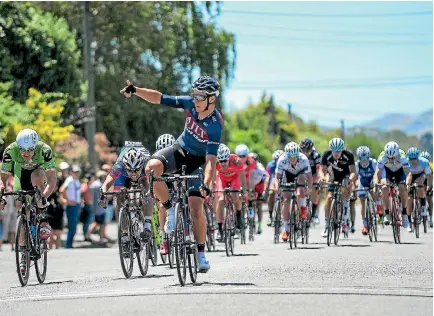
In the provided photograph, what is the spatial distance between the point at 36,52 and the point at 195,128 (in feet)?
92.2

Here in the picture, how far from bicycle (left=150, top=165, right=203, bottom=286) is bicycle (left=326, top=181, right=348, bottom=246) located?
7.98 m

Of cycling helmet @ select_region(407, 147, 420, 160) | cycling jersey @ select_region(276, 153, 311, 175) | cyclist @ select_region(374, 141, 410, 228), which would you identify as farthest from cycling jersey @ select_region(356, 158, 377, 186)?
cycling jersey @ select_region(276, 153, 311, 175)

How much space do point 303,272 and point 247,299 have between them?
3.03 m

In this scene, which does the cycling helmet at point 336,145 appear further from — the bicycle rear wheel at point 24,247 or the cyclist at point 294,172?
the bicycle rear wheel at point 24,247

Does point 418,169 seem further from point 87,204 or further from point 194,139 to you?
point 194,139

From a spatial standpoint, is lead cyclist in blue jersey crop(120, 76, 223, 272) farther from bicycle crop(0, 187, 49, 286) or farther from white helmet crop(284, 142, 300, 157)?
white helmet crop(284, 142, 300, 157)

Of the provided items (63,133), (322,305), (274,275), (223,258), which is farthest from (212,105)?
(63,133)

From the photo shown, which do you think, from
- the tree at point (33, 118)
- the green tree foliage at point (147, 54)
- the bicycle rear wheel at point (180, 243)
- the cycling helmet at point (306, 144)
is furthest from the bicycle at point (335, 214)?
the green tree foliage at point (147, 54)

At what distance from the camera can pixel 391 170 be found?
2306 centimetres

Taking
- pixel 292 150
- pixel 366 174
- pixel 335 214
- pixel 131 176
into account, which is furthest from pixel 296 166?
pixel 131 176

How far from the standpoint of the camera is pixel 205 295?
11648mm

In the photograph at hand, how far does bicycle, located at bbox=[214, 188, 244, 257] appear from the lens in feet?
62.9

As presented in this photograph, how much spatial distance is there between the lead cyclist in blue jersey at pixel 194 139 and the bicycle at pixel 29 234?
7.27ft

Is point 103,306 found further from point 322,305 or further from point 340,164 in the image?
point 340,164
